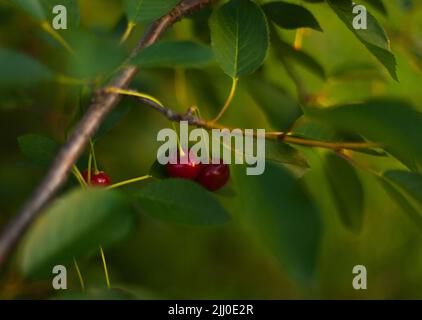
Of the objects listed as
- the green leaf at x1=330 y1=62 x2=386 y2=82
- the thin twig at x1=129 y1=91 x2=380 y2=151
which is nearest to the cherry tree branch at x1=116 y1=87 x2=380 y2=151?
the thin twig at x1=129 y1=91 x2=380 y2=151

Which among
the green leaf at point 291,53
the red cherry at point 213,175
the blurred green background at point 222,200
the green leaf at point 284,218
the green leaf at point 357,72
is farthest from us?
the blurred green background at point 222,200

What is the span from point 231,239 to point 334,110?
111 cm

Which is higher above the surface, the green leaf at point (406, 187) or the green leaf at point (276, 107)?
the green leaf at point (276, 107)

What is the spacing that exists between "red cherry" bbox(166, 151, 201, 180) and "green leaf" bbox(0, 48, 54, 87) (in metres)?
0.24

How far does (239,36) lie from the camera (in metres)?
0.72

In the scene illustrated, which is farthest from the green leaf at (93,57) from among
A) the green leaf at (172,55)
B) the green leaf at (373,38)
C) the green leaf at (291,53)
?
the green leaf at (291,53)

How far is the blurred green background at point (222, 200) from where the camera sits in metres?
1.38

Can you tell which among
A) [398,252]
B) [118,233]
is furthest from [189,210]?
[398,252]

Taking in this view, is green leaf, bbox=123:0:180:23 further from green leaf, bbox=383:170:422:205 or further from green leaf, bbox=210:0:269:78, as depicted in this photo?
green leaf, bbox=383:170:422:205

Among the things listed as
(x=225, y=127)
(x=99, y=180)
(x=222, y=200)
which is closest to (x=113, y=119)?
(x=99, y=180)

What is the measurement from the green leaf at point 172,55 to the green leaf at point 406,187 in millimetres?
234

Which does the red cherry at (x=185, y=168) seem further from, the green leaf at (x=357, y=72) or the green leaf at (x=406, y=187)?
the green leaf at (x=357, y=72)
